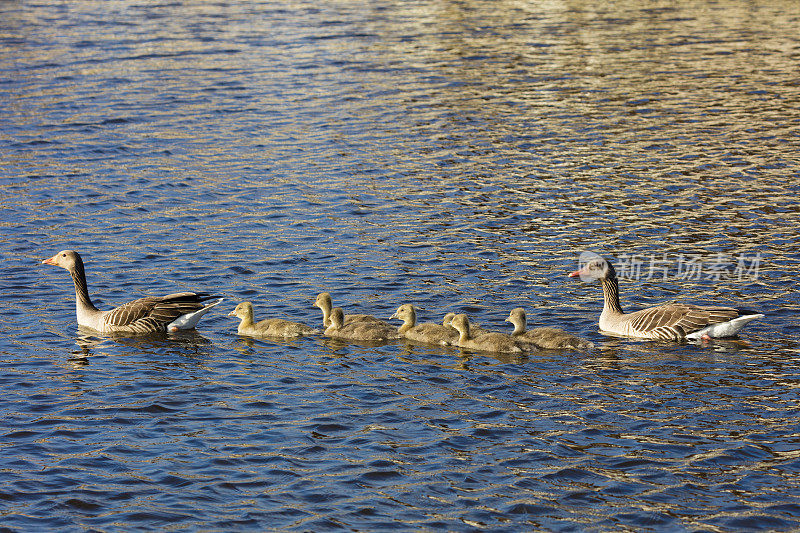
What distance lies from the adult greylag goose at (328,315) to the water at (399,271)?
18.6 inches

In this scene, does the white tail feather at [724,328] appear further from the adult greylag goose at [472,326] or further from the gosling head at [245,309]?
the gosling head at [245,309]

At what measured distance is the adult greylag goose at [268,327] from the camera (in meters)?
17.8

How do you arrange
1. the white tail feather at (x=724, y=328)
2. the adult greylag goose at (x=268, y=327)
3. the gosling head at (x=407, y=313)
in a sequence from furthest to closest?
1. the adult greylag goose at (x=268, y=327)
2. the gosling head at (x=407, y=313)
3. the white tail feather at (x=724, y=328)

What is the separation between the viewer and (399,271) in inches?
832

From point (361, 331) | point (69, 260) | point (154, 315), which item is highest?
point (69, 260)

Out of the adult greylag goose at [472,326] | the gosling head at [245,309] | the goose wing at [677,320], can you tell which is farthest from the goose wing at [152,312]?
the goose wing at [677,320]

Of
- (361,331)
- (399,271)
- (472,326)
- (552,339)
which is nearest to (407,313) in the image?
(361,331)

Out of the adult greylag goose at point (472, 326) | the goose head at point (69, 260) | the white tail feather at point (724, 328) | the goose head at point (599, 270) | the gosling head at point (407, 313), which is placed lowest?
the white tail feather at point (724, 328)

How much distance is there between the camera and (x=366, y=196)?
26.8 metres

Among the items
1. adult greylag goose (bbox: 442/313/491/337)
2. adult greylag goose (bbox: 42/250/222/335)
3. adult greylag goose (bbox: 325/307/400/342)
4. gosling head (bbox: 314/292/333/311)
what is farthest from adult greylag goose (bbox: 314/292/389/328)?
adult greylag goose (bbox: 42/250/222/335)

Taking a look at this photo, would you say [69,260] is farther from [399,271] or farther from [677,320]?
[677,320]

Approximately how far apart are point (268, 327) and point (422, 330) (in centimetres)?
270

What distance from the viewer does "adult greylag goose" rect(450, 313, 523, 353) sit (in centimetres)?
1685

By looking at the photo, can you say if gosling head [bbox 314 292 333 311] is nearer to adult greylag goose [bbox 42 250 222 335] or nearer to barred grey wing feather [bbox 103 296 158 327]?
adult greylag goose [bbox 42 250 222 335]
